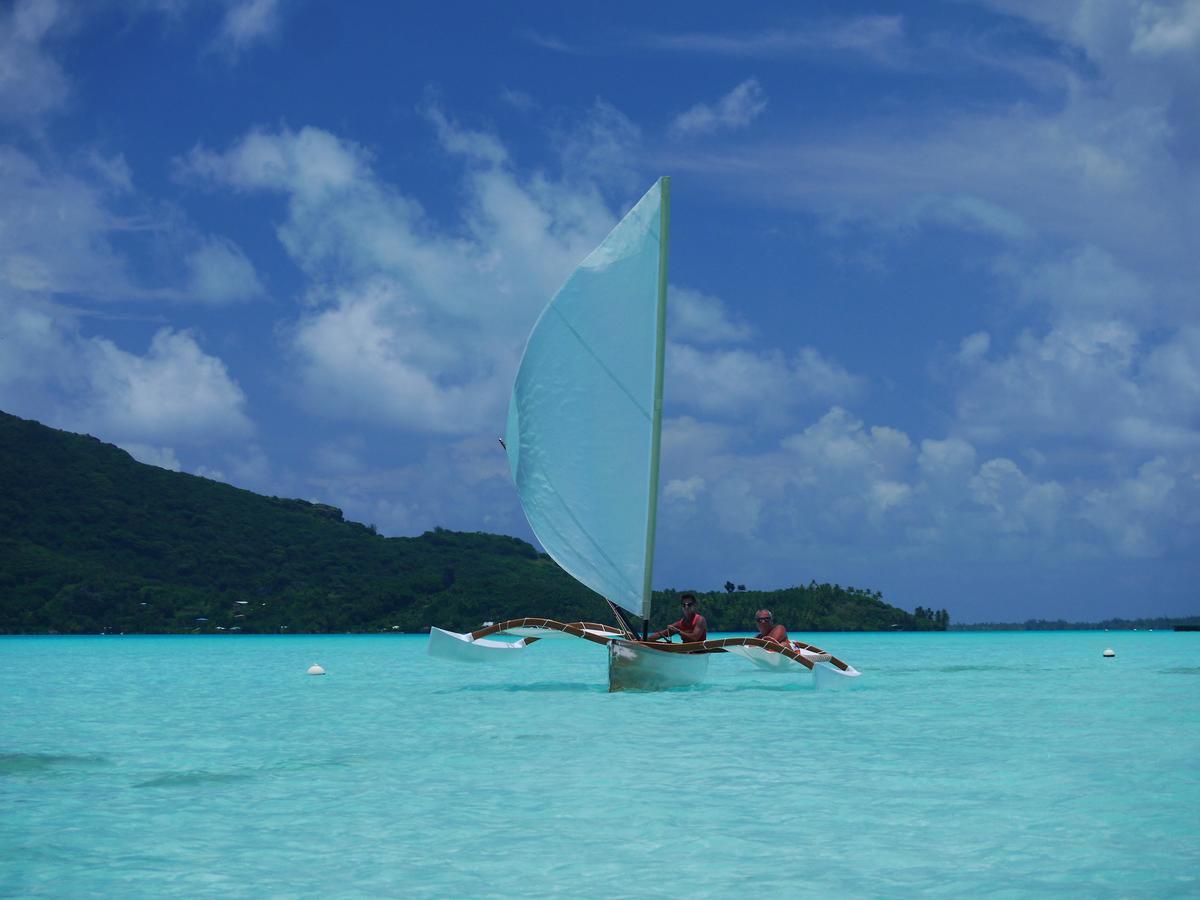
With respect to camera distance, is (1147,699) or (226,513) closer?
(1147,699)

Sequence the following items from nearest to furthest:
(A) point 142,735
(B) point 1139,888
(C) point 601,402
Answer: (B) point 1139,888 → (A) point 142,735 → (C) point 601,402

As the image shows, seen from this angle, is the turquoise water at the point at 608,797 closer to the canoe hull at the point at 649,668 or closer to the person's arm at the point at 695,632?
the canoe hull at the point at 649,668

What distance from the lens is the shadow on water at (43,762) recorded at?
1280 cm

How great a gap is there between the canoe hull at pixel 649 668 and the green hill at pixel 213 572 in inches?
2800

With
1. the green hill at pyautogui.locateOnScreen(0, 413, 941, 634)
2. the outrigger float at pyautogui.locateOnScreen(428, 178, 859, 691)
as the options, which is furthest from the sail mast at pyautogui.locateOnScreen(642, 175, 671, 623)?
the green hill at pyautogui.locateOnScreen(0, 413, 941, 634)

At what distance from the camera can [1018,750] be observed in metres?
13.7

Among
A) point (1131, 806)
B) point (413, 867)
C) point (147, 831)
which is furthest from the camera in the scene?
point (1131, 806)

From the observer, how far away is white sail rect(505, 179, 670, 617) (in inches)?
768

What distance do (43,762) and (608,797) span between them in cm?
664

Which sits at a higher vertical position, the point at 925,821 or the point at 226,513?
the point at 226,513

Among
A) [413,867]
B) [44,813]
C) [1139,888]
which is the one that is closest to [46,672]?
[44,813]

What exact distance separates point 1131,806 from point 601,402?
36.3 feet

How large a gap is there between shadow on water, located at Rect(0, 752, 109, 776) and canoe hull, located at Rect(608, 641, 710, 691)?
7.95 meters

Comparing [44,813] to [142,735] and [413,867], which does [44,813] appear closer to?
[413,867]
